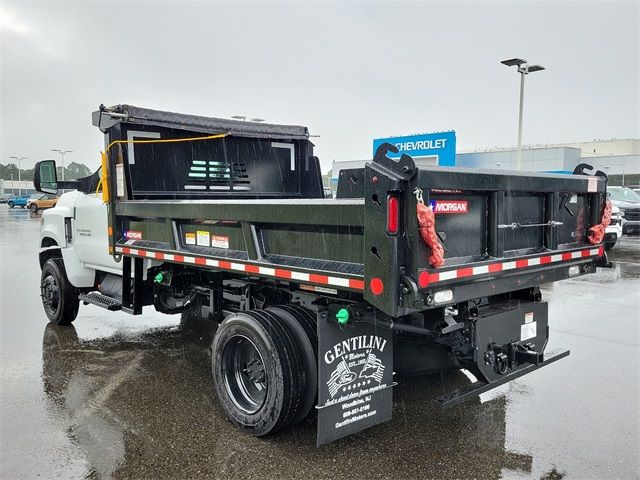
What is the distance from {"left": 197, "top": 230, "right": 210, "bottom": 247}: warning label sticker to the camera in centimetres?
445

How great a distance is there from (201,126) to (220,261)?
232cm

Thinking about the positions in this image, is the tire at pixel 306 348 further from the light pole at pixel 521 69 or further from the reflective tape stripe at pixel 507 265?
the light pole at pixel 521 69

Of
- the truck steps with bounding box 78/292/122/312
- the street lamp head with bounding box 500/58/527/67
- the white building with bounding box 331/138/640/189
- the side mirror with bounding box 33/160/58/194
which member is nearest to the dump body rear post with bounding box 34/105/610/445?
the truck steps with bounding box 78/292/122/312

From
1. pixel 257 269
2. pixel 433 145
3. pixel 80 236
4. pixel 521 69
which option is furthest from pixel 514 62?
pixel 257 269

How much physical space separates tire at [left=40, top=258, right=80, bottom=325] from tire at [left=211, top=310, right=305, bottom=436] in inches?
137

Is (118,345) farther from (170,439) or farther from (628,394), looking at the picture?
(628,394)

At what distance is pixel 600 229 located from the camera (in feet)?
14.7

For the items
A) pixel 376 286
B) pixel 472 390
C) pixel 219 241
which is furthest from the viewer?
pixel 219 241

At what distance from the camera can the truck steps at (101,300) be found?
5863 millimetres

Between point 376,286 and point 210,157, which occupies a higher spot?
point 210,157

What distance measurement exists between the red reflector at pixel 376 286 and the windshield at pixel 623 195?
19476 mm

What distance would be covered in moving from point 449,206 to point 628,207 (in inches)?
739

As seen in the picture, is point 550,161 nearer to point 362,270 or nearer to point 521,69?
point 521,69

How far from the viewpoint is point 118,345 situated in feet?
20.5
